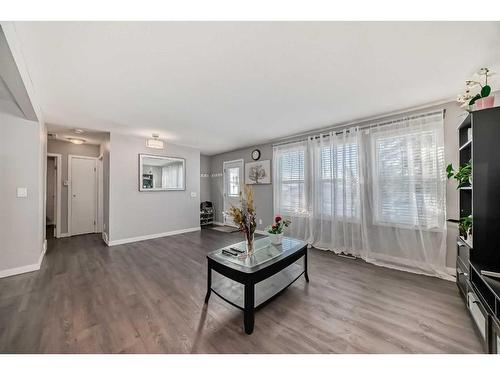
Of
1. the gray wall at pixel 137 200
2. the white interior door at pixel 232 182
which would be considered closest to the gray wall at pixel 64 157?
the gray wall at pixel 137 200

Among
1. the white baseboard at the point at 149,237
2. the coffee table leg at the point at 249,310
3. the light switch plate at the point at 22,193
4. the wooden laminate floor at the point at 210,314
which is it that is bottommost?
the wooden laminate floor at the point at 210,314

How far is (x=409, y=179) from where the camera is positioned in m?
2.60

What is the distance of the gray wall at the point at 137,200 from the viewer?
3.84 m

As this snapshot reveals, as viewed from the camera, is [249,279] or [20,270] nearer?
[249,279]

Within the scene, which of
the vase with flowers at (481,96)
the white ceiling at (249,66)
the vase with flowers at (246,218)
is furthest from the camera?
the vase with flowers at (246,218)

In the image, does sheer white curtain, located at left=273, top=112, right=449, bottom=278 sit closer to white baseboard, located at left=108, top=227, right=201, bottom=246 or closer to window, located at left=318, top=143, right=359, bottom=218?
window, located at left=318, top=143, right=359, bottom=218

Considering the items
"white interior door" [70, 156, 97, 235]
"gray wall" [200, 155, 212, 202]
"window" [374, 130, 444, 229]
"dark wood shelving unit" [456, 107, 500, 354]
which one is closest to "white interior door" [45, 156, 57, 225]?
"white interior door" [70, 156, 97, 235]

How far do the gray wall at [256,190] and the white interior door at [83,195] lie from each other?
3.14 meters

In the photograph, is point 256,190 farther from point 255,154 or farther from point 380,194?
point 380,194

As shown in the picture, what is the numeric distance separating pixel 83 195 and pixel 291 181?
5.02 m

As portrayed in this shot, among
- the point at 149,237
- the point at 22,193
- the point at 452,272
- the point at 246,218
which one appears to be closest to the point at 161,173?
the point at 149,237

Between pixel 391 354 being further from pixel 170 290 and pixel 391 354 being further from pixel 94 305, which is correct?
pixel 94 305

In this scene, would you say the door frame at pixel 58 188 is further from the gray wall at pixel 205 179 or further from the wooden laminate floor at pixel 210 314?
the gray wall at pixel 205 179
